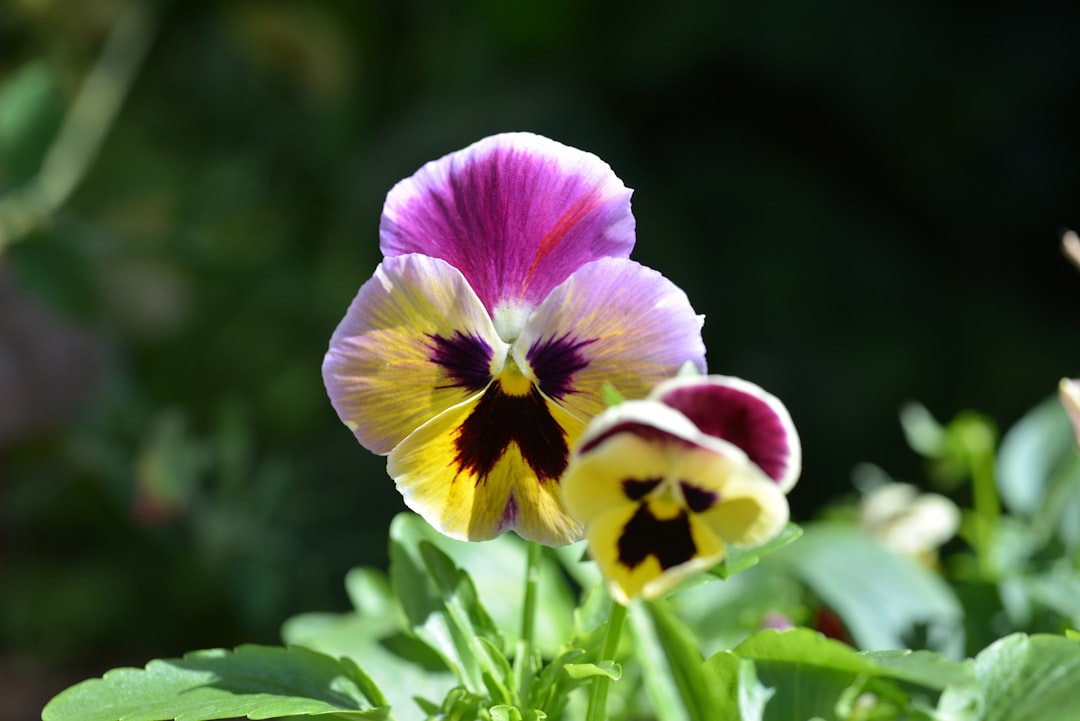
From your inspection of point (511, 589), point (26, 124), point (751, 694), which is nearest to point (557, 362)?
point (751, 694)

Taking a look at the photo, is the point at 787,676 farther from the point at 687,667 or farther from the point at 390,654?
the point at 390,654

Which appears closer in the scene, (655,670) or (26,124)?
(655,670)

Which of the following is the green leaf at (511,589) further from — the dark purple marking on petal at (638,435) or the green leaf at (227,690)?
the dark purple marking on petal at (638,435)

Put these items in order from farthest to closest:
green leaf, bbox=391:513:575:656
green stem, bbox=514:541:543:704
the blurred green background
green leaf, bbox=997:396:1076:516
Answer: the blurred green background, green leaf, bbox=997:396:1076:516, green leaf, bbox=391:513:575:656, green stem, bbox=514:541:543:704

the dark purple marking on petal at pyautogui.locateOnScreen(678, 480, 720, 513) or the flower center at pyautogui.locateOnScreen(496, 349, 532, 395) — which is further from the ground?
the flower center at pyautogui.locateOnScreen(496, 349, 532, 395)


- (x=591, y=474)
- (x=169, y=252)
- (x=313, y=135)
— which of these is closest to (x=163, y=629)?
(x=169, y=252)

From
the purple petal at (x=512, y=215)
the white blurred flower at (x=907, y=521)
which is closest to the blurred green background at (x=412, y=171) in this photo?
the white blurred flower at (x=907, y=521)

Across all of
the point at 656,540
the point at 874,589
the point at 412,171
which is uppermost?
the point at 412,171

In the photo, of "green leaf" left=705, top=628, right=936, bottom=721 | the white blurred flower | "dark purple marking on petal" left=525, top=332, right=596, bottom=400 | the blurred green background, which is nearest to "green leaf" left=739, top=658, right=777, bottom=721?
"green leaf" left=705, top=628, right=936, bottom=721

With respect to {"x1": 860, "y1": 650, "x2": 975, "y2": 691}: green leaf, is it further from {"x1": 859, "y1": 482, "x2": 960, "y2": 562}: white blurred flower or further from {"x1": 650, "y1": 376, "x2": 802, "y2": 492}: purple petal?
{"x1": 859, "y1": 482, "x2": 960, "y2": 562}: white blurred flower
